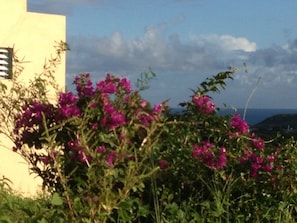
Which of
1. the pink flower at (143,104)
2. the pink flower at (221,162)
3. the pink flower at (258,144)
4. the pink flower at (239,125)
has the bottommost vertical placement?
the pink flower at (221,162)

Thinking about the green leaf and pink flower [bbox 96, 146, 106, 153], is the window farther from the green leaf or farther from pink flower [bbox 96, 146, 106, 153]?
the green leaf

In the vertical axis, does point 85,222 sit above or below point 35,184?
above

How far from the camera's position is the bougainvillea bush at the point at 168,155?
16.4ft

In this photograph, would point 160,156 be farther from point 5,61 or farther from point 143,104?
point 5,61

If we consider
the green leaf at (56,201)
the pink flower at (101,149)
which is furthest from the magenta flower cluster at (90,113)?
the green leaf at (56,201)

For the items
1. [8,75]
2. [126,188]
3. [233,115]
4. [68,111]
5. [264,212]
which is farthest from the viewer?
[8,75]

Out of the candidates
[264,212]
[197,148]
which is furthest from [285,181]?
[197,148]

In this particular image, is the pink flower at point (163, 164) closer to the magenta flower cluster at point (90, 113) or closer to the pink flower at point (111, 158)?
the magenta flower cluster at point (90, 113)

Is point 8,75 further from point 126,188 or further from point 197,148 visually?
point 126,188

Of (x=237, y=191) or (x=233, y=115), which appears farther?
(x=233, y=115)

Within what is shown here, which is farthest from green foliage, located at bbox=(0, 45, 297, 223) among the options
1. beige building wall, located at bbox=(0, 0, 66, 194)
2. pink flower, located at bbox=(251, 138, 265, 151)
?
beige building wall, located at bbox=(0, 0, 66, 194)

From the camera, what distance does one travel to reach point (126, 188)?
14.2ft

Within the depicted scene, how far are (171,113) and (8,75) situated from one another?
591cm

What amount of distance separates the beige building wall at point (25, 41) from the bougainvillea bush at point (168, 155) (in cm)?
560
